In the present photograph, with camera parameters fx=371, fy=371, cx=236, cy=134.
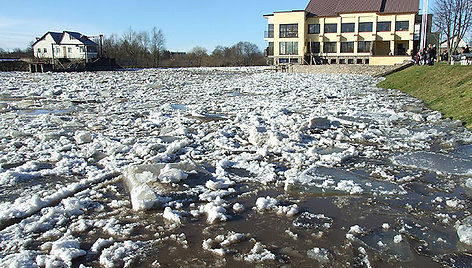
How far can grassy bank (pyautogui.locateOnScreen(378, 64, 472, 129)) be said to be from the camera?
30.3 feet

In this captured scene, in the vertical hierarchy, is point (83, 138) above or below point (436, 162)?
above

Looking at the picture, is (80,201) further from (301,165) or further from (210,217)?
(301,165)

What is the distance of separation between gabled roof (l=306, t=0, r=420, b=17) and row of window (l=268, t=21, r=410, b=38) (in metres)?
1.49

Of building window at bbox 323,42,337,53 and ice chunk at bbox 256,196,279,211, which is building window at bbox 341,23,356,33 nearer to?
building window at bbox 323,42,337,53

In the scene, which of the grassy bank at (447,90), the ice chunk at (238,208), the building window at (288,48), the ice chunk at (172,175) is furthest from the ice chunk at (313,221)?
the building window at (288,48)

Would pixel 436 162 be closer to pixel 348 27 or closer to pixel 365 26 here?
pixel 365 26

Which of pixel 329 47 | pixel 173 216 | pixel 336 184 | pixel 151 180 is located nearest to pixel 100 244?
pixel 173 216

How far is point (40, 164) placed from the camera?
554 cm

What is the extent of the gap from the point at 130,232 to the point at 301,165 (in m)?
2.84

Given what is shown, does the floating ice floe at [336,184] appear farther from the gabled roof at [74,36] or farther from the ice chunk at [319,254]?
the gabled roof at [74,36]

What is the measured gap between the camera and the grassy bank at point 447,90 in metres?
9.23

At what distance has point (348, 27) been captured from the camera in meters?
48.9

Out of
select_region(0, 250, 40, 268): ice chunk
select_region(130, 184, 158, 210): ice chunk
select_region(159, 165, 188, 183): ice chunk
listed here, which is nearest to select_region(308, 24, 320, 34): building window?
select_region(159, 165, 188, 183): ice chunk

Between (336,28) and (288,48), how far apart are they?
6773 millimetres
